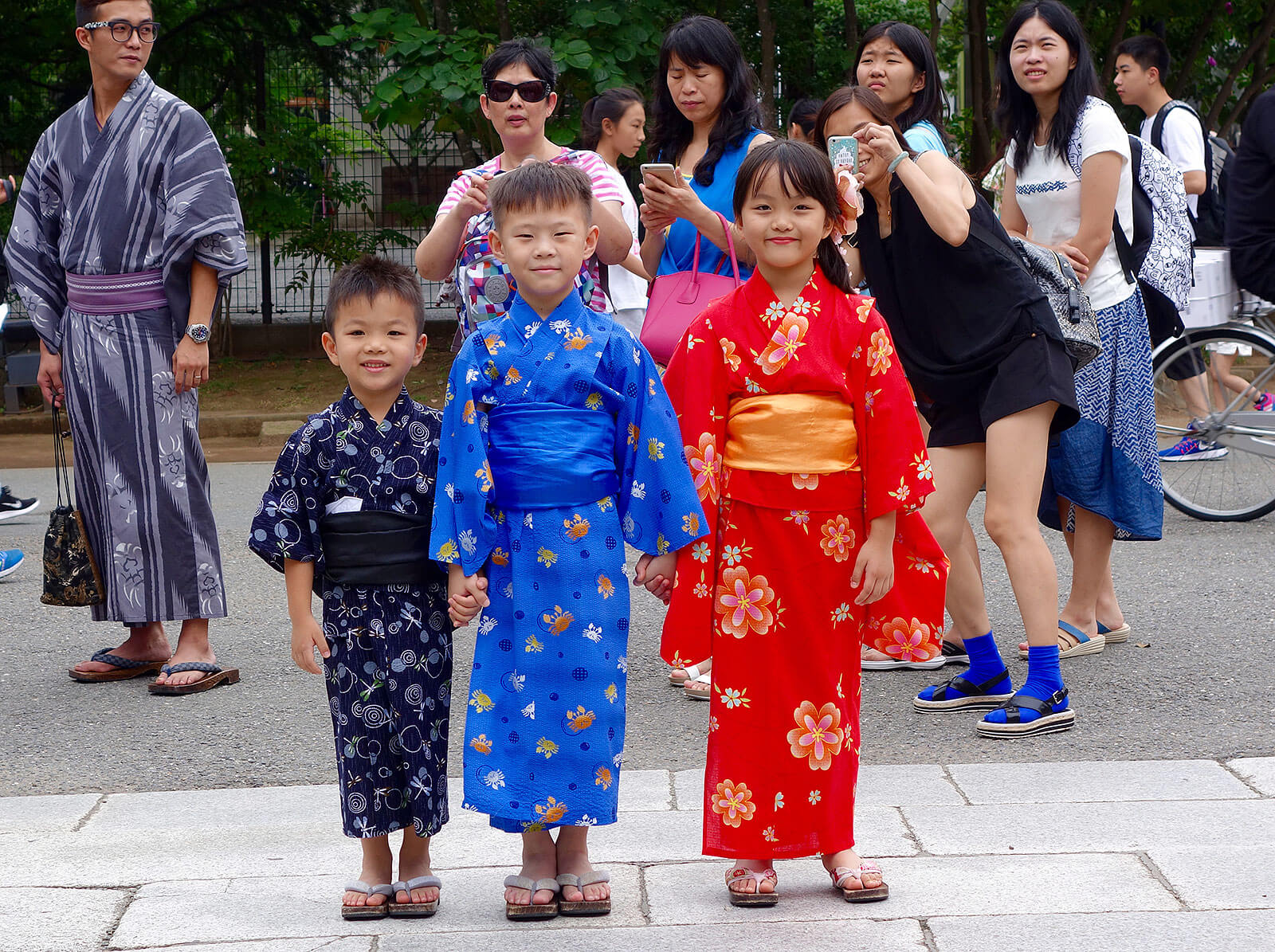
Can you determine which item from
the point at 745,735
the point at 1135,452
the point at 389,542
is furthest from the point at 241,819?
the point at 1135,452

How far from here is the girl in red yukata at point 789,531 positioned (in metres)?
2.86

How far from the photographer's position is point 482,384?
9.23ft

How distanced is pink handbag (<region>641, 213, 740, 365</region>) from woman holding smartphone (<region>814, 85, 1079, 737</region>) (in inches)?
13.9

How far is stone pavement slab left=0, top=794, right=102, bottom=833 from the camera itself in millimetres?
3365

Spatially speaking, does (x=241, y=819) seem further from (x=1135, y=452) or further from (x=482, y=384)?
(x=1135, y=452)

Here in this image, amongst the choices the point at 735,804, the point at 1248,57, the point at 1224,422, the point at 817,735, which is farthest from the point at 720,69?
the point at 1248,57

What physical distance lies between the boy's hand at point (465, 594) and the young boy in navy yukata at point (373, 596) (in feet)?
0.31

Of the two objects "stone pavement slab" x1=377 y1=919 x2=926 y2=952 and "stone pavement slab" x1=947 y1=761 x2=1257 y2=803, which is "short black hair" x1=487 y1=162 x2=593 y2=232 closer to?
"stone pavement slab" x1=377 y1=919 x2=926 y2=952

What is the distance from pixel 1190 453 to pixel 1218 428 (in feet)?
1.41

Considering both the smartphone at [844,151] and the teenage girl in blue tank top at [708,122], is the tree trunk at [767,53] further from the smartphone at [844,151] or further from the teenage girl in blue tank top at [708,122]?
the smartphone at [844,151]

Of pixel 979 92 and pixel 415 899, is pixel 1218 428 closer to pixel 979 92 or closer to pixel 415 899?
pixel 415 899

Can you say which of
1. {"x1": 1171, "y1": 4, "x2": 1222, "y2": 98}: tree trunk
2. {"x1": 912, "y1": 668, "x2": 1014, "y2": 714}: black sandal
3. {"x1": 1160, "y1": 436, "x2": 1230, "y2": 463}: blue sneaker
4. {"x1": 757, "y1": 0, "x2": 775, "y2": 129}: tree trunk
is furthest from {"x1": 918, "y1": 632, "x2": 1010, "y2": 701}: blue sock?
{"x1": 1171, "y1": 4, "x2": 1222, "y2": 98}: tree trunk

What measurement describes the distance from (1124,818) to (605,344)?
1565 millimetres

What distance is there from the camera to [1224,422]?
660 centimetres
